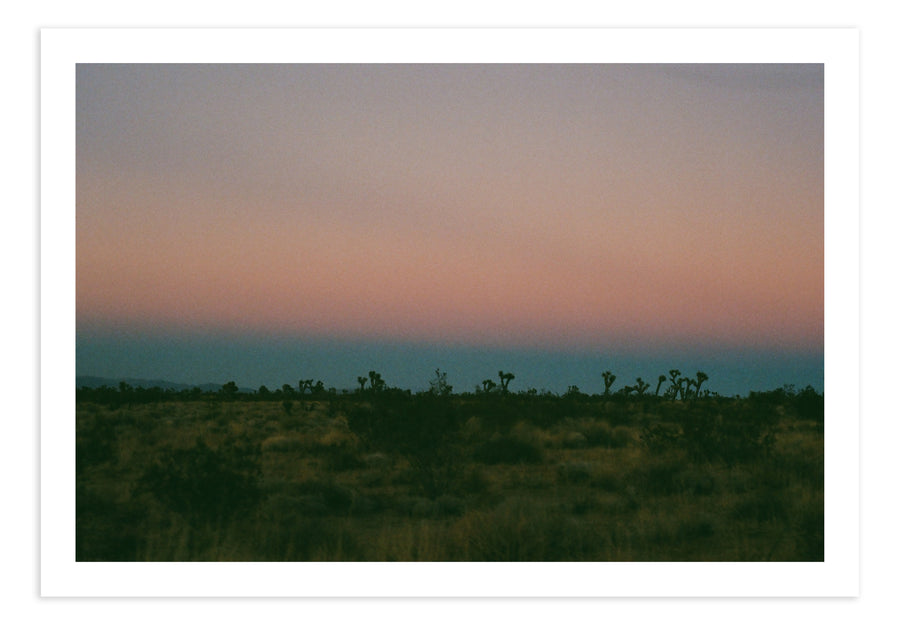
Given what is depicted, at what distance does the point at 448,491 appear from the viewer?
9.91m

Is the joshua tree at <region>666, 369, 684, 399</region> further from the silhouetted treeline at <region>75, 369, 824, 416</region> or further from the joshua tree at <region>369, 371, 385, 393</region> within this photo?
the joshua tree at <region>369, 371, 385, 393</region>

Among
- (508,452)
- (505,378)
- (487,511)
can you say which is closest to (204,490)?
(487,511)

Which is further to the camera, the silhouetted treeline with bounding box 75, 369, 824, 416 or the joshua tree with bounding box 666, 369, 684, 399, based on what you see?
the joshua tree with bounding box 666, 369, 684, 399

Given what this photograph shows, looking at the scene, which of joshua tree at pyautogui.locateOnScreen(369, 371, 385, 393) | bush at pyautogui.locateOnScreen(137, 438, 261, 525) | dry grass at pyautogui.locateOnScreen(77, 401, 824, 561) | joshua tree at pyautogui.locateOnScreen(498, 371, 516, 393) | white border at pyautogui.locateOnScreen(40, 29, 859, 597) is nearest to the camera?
white border at pyautogui.locateOnScreen(40, 29, 859, 597)

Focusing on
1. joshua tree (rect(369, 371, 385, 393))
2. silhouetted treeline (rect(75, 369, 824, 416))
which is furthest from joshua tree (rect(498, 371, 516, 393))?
joshua tree (rect(369, 371, 385, 393))

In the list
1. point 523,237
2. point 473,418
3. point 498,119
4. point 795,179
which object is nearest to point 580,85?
point 498,119

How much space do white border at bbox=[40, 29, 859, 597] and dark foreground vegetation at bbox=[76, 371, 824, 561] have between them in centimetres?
34

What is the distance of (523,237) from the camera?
1028cm

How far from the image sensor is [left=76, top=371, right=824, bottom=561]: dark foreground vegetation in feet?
22.5
